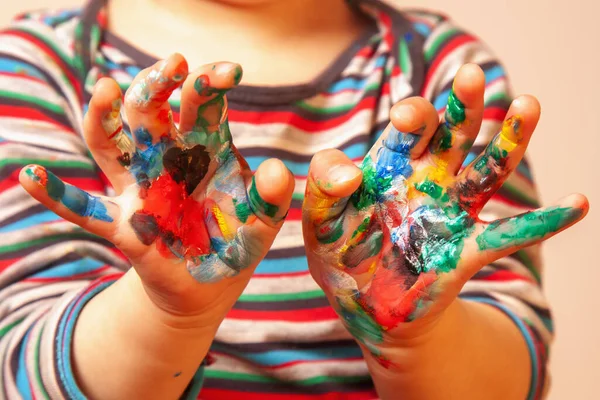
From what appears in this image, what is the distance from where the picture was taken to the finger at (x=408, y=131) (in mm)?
387

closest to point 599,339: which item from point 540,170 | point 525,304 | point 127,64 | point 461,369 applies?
point 540,170

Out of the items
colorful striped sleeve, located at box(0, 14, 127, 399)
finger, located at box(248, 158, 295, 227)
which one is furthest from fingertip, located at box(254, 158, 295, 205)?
colorful striped sleeve, located at box(0, 14, 127, 399)

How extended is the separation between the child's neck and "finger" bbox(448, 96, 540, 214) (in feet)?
0.97

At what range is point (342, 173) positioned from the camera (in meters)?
0.36

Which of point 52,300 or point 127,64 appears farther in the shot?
point 127,64

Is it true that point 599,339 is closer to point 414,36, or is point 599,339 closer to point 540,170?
point 540,170

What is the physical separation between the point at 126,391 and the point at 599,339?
0.81 m

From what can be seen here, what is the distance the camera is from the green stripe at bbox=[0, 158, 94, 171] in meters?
0.56

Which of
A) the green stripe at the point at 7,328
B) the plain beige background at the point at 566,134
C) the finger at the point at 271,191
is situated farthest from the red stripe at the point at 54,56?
the plain beige background at the point at 566,134

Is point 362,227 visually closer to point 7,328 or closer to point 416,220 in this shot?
point 416,220

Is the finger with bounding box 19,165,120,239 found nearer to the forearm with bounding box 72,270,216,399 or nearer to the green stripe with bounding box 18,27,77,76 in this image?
the forearm with bounding box 72,270,216,399

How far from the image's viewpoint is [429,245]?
0.41m

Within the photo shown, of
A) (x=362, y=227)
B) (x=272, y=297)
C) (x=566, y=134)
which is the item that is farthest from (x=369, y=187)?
(x=566, y=134)

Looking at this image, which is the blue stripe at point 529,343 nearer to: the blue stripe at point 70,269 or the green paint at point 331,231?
the green paint at point 331,231
